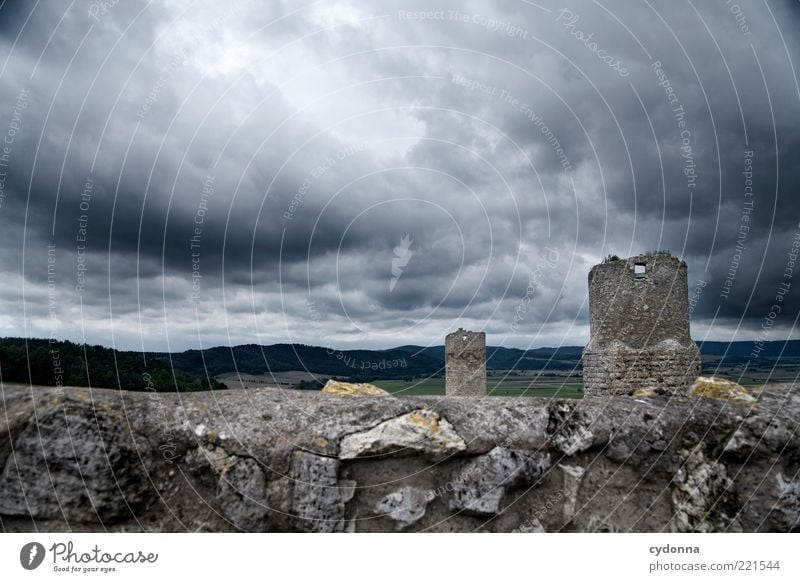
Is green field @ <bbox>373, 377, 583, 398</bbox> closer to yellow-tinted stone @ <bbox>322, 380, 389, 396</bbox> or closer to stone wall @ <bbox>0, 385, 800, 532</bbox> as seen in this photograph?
yellow-tinted stone @ <bbox>322, 380, 389, 396</bbox>

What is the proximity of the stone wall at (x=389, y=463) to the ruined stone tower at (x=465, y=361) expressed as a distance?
1869 centimetres

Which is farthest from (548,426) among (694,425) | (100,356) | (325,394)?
(100,356)

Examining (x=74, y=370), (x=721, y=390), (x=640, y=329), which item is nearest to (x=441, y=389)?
(x=640, y=329)

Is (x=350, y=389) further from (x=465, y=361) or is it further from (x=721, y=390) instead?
(x=465, y=361)

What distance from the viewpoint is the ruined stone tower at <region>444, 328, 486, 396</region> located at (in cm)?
2214

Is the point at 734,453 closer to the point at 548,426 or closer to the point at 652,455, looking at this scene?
the point at 652,455

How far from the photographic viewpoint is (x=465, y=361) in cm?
2230

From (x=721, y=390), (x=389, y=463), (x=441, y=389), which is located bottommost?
(x=441, y=389)

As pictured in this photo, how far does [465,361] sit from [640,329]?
10633 millimetres

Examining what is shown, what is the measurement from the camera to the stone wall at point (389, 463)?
2945 millimetres

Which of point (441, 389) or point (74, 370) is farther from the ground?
point (74, 370)

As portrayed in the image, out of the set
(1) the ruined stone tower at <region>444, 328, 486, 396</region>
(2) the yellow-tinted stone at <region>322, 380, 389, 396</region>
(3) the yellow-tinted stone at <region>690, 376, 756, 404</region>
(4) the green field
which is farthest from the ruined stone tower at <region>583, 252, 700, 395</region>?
(2) the yellow-tinted stone at <region>322, 380, 389, 396</region>
